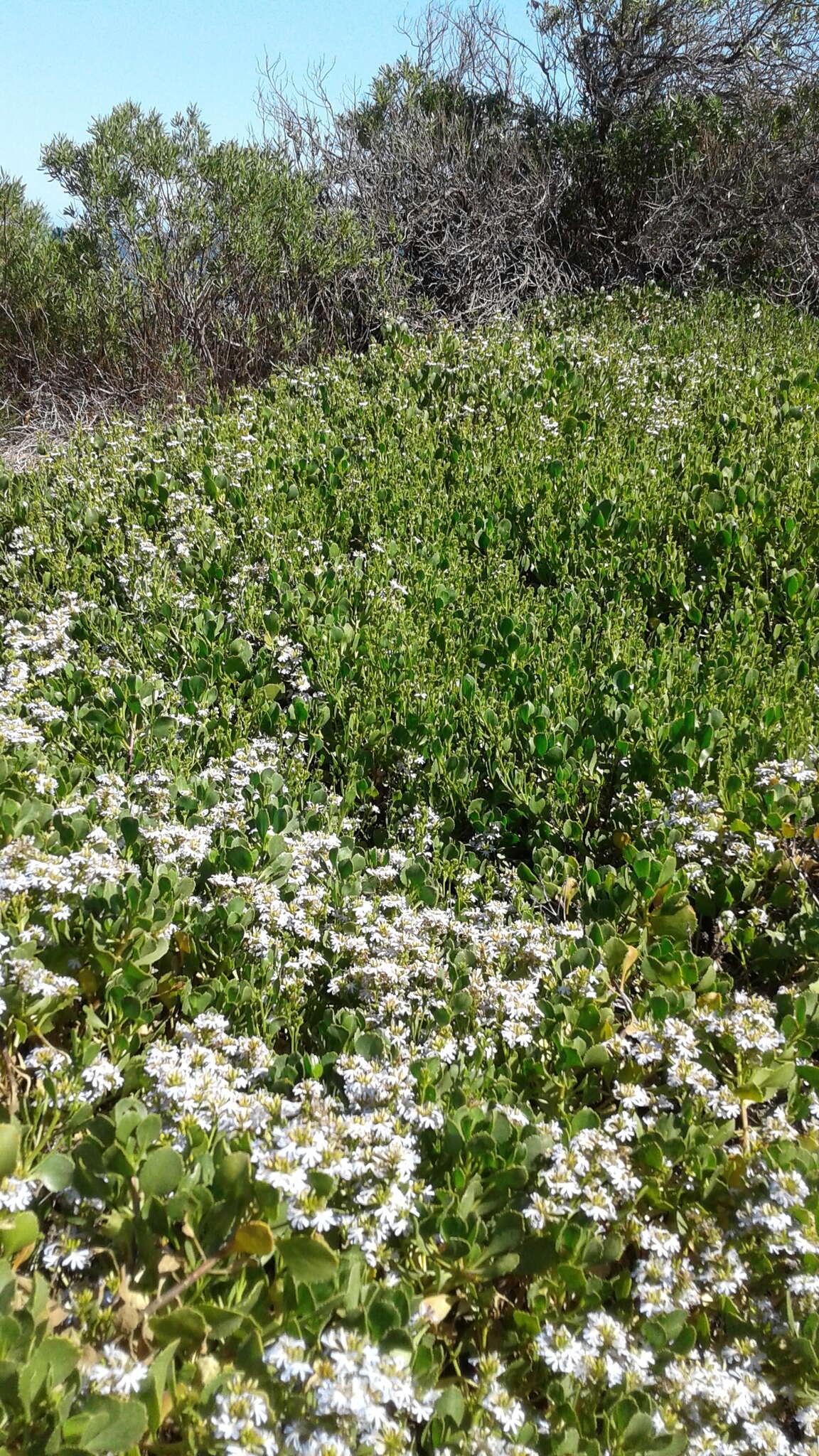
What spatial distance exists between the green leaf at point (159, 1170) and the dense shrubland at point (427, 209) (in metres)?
7.06

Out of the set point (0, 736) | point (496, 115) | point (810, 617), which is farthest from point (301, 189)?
point (0, 736)

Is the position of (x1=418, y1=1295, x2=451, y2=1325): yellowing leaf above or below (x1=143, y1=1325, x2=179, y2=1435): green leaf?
below

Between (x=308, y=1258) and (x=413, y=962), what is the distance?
1.01m

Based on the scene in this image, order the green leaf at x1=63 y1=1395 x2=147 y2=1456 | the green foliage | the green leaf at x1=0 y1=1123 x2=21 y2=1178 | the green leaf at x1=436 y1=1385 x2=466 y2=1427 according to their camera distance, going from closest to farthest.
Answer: the green leaf at x1=63 y1=1395 x2=147 y2=1456 → the green leaf at x1=436 y1=1385 x2=466 y2=1427 → the green leaf at x1=0 y1=1123 x2=21 y2=1178 → the green foliage

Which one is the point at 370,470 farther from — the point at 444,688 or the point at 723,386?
the point at 723,386

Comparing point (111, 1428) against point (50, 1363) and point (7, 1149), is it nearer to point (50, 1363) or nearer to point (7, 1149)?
point (50, 1363)

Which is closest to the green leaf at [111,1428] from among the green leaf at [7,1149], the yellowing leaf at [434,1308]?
the green leaf at [7,1149]

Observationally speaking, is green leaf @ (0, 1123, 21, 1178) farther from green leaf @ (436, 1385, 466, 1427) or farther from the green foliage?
the green foliage

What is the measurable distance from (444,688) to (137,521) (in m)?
2.25

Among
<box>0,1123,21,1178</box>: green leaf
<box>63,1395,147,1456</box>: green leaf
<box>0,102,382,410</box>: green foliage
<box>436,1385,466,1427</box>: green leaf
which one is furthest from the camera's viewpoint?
<box>0,102,382,410</box>: green foliage

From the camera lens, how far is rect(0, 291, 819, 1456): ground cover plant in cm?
176

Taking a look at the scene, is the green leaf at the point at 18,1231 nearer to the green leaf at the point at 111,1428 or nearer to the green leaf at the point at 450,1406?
the green leaf at the point at 111,1428

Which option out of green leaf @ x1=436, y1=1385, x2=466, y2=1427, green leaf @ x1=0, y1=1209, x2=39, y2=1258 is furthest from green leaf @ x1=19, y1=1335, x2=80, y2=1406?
green leaf @ x1=436, y1=1385, x2=466, y2=1427

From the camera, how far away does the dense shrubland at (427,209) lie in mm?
→ 7941
